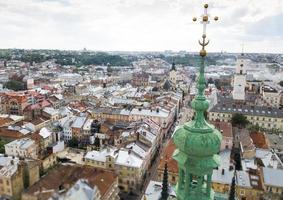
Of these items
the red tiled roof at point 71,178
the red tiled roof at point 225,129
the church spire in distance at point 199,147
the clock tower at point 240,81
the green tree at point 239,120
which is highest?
the church spire in distance at point 199,147

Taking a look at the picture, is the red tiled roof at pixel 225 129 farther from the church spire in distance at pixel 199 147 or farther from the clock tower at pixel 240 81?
the church spire in distance at pixel 199 147

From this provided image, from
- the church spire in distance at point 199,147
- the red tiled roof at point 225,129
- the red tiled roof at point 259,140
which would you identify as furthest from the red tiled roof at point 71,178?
the church spire in distance at point 199,147

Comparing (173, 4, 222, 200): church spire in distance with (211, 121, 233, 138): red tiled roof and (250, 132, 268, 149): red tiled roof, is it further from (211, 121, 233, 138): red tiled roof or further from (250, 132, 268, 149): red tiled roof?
(250, 132, 268, 149): red tiled roof

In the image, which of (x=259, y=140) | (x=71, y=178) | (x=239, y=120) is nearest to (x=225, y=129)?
(x=259, y=140)

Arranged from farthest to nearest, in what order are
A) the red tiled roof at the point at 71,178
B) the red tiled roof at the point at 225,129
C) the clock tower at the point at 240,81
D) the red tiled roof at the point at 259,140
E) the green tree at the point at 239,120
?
1. the clock tower at the point at 240,81
2. the green tree at the point at 239,120
3. the red tiled roof at the point at 225,129
4. the red tiled roof at the point at 259,140
5. the red tiled roof at the point at 71,178

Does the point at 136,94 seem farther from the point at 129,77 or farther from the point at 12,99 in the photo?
the point at 129,77

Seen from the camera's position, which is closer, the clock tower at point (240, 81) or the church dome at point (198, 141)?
the church dome at point (198, 141)

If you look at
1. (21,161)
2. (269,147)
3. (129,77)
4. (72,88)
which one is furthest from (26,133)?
(129,77)

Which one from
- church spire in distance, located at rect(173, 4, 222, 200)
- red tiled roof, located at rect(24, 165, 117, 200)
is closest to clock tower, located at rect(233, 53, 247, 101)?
red tiled roof, located at rect(24, 165, 117, 200)

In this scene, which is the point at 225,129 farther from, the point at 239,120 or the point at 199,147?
the point at 199,147
